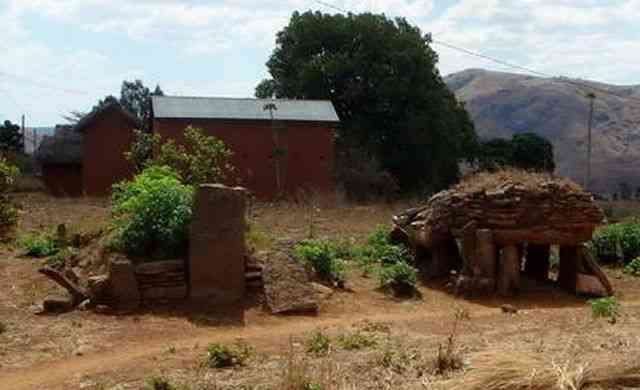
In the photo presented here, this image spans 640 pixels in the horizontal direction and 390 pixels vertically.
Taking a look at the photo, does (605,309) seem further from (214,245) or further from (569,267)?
(214,245)

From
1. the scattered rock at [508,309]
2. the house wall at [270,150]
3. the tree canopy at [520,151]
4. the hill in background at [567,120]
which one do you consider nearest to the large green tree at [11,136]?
the house wall at [270,150]

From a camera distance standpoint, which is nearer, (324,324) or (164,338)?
(164,338)

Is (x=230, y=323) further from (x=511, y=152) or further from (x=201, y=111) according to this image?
(x=511, y=152)

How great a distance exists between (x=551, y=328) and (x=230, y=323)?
367cm

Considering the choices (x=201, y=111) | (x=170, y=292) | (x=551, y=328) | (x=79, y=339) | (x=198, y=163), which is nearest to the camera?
(x=79, y=339)

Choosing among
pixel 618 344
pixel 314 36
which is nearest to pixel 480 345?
pixel 618 344

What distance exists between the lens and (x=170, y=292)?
1069cm

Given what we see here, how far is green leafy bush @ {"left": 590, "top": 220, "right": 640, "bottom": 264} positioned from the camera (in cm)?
1634

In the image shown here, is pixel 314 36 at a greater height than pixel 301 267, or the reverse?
pixel 314 36

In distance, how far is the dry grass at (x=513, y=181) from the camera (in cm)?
1305

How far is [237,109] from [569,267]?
20117 mm

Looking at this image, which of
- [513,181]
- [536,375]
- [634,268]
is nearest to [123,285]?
[513,181]

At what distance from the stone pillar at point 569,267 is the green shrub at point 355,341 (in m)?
5.60

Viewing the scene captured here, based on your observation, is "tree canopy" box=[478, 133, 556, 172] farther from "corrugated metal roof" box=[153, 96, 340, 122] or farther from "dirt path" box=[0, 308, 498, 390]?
"dirt path" box=[0, 308, 498, 390]
